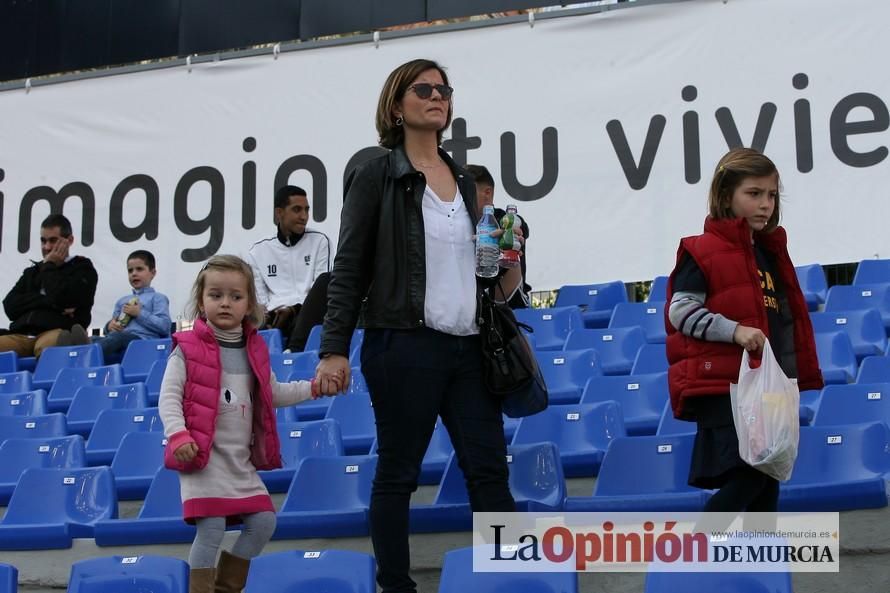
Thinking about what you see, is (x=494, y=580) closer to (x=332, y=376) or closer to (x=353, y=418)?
(x=332, y=376)

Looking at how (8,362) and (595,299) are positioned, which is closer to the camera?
(595,299)

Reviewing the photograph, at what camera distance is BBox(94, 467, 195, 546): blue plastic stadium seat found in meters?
4.14

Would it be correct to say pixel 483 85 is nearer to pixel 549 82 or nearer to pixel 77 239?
pixel 549 82

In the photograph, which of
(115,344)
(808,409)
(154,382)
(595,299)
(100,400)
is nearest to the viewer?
(808,409)

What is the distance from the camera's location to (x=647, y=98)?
293 inches

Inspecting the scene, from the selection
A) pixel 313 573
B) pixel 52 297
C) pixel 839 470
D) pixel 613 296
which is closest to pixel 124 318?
pixel 52 297

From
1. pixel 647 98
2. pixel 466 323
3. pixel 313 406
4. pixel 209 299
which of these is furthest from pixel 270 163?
pixel 466 323

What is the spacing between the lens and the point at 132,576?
3.34m

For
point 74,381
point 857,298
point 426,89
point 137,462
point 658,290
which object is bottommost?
point 137,462

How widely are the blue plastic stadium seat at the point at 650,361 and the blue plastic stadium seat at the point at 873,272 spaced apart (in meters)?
1.79

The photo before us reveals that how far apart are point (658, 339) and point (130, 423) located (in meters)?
2.56

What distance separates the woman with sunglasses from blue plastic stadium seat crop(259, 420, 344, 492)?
1.58 meters

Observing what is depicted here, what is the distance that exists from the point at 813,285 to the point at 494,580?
4.00 metres

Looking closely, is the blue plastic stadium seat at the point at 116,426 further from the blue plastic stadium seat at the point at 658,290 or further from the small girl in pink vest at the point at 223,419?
the blue plastic stadium seat at the point at 658,290
